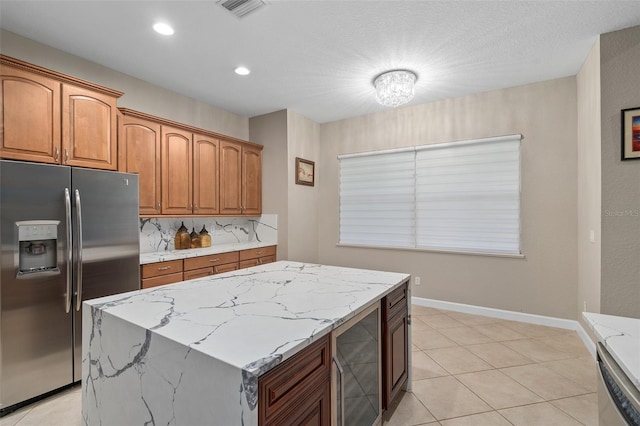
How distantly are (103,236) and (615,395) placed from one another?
3.04 m

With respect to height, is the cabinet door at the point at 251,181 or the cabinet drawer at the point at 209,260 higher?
the cabinet door at the point at 251,181

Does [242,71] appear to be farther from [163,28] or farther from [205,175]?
[205,175]

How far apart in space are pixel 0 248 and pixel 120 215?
0.72 m

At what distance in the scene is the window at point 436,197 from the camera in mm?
3551

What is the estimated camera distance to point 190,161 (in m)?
3.49

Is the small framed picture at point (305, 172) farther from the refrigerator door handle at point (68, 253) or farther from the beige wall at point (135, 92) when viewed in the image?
the refrigerator door handle at point (68, 253)

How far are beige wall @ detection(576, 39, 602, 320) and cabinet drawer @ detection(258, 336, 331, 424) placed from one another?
2663 millimetres

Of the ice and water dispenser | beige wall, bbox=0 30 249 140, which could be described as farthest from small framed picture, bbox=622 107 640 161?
the ice and water dispenser

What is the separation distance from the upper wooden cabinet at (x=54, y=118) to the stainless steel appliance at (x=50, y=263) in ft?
0.71

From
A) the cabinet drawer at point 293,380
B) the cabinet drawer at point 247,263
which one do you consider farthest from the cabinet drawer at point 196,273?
the cabinet drawer at point 293,380

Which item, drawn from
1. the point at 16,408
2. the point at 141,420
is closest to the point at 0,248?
the point at 16,408

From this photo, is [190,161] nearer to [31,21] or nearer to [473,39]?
[31,21]

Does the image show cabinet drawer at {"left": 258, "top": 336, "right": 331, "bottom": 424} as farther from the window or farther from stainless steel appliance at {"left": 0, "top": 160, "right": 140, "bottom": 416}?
the window

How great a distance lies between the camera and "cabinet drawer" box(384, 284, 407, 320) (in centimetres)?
176
